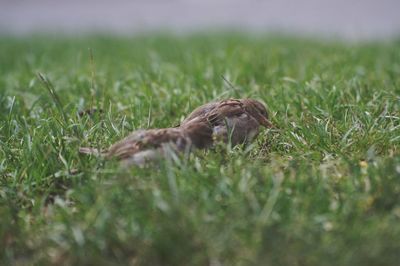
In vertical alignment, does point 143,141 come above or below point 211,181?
above

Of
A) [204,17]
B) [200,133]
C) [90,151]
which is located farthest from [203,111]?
[204,17]

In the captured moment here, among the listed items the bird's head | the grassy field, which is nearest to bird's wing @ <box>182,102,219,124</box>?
the bird's head

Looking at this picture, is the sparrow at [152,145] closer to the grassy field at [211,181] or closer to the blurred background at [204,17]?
the grassy field at [211,181]

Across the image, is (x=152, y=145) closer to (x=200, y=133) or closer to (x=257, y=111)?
(x=200, y=133)

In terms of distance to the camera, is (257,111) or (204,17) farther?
(204,17)

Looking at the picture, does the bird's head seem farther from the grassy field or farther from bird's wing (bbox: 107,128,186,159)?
bird's wing (bbox: 107,128,186,159)
